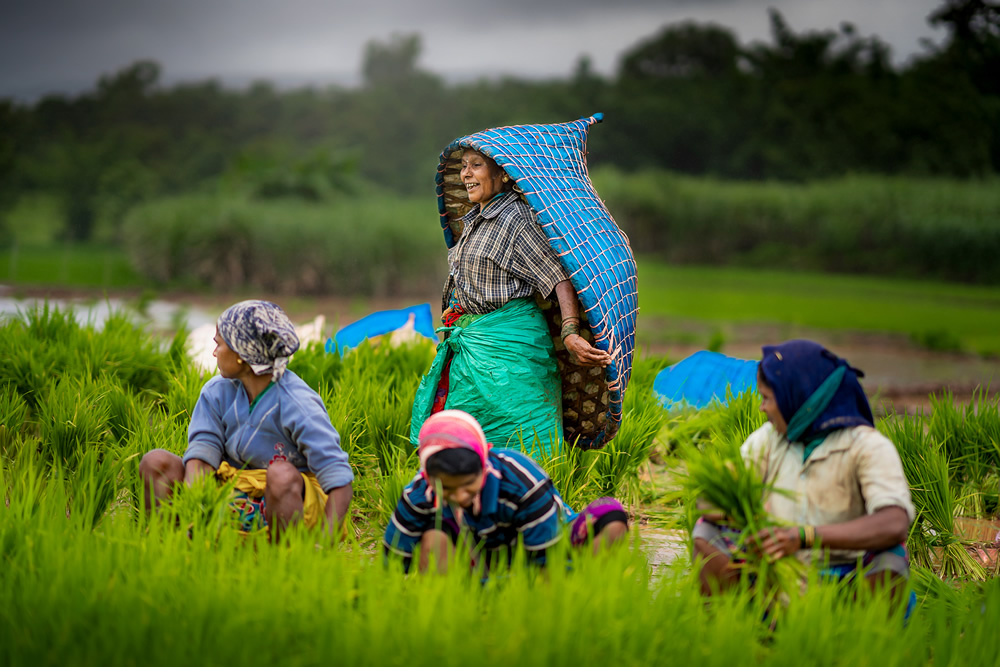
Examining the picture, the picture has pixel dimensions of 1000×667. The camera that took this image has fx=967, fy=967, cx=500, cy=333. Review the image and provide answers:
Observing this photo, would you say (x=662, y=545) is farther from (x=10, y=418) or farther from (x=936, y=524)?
(x=10, y=418)

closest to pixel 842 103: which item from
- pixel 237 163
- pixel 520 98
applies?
pixel 520 98

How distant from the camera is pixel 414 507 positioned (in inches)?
102

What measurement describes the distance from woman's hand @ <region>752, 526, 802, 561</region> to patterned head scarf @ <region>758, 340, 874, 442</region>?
25 cm

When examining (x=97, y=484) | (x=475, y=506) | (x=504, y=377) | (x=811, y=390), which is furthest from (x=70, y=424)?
(x=811, y=390)

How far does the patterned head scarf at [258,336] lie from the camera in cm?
292

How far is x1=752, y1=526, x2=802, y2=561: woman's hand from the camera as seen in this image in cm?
239

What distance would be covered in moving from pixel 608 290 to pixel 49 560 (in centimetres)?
205

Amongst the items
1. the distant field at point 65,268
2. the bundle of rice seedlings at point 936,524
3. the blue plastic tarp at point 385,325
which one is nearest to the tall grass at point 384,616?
the bundle of rice seedlings at point 936,524

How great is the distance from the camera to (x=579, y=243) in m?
3.54

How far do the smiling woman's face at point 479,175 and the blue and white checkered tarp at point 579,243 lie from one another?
0.18 ft

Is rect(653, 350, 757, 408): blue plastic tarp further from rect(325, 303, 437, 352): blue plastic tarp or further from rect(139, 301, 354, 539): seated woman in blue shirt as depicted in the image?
rect(139, 301, 354, 539): seated woman in blue shirt

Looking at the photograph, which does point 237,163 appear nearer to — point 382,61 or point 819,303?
point 382,61

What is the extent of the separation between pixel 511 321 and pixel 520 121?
1739 centimetres

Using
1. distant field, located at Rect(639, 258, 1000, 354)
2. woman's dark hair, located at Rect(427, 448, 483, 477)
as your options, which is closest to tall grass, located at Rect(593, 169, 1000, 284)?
distant field, located at Rect(639, 258, 1000, 354)
